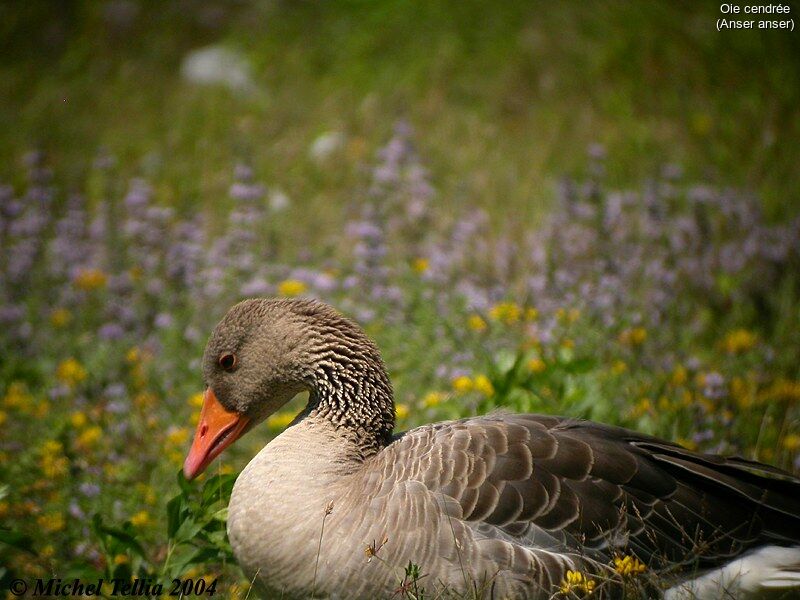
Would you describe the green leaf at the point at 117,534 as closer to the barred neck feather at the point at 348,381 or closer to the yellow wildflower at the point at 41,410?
the barred neck feather at the point at 348,381

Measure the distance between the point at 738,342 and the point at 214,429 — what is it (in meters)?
3.16

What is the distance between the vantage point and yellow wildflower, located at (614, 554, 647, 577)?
10.6 feet

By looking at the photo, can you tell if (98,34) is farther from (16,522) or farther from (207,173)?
(16,522)

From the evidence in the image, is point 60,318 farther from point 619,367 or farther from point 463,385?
point 619,367

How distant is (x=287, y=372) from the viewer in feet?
13.0

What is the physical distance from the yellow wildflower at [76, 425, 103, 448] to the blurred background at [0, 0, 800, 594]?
0.02 meters

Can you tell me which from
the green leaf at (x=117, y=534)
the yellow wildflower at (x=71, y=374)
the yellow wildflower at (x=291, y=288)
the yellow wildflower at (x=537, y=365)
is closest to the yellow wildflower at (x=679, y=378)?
the yellow wildflower at (x=537, y=365)

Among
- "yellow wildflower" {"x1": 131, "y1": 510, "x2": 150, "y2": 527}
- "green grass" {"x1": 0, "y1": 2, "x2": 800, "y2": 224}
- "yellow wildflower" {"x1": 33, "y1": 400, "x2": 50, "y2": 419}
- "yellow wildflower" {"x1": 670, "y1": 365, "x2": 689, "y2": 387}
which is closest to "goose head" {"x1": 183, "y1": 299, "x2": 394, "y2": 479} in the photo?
"yellow wildflower" {"x1": 131, "y1": 510, "x2": 150, "y2": 527}

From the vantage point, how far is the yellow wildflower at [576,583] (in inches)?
126

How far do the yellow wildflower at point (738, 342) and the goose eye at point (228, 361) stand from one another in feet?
10.0

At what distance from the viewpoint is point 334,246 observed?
699 cm

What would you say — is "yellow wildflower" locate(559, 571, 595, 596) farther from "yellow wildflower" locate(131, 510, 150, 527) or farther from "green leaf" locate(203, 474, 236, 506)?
"yellow wildflower" locate(131, 510, 150, 527)

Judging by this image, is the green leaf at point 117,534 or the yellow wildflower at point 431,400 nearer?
the green leaf at point 117,534

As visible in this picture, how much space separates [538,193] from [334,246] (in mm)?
1782
